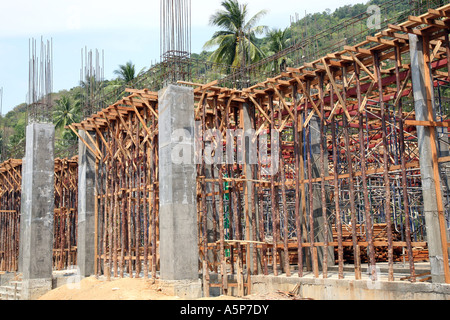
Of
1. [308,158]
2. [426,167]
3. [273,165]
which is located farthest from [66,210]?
[426,167]

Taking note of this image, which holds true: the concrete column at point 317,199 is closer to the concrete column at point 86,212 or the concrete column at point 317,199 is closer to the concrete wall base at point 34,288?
the concrete column at point 86,212

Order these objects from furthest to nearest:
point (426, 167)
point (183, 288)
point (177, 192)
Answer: point (177, 192)
point (183, 288)
point (426, 167)

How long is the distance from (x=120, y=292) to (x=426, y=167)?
9.55m

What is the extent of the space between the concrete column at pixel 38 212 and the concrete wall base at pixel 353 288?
29.5ft

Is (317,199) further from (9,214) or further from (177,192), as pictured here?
(9,214)

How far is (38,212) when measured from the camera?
67.1ft

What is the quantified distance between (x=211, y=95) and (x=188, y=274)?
6.41m

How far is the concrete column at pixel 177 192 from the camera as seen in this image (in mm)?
14523

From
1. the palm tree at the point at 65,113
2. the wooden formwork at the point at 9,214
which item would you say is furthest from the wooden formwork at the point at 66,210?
the palm tree at the point at 65,113

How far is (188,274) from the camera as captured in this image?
47.8 feet

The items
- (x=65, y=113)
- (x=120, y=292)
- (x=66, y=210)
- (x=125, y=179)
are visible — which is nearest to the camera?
(x=120, y=292)

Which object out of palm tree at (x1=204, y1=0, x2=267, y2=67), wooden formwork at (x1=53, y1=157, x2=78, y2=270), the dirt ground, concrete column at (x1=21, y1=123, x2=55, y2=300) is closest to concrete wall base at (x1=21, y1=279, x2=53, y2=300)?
concrete column at (x1=21, y1=123, x2=55, y2=300)

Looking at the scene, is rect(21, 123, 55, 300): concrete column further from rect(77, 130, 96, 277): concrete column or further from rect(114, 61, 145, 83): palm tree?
rect(114, 61, 145, 83): palm tree

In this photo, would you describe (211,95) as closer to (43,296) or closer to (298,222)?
(298,222)
